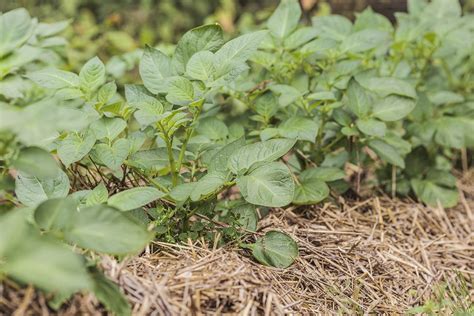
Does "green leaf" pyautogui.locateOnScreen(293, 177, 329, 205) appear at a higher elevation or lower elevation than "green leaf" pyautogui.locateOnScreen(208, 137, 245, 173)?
lower

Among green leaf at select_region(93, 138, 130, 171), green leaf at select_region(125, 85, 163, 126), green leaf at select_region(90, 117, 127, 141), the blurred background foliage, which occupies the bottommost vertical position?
the blurred background foliage

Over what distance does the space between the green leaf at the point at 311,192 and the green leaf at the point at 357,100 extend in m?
0.25

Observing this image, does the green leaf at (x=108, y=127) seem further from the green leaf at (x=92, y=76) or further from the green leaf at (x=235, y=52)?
the green leaf at (x=235, y=52)

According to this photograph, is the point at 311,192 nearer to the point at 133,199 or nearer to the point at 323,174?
the point at 323,174

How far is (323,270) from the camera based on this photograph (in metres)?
1.51

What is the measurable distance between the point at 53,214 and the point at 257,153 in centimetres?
51

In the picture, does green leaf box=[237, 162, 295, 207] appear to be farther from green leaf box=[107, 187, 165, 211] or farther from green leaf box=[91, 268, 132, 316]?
green leaf box=[91, 268, 132, 316]

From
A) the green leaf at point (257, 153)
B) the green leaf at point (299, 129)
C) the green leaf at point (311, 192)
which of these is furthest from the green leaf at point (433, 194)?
the green leaf at point (257, 153)

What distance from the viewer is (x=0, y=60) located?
4.26 ft

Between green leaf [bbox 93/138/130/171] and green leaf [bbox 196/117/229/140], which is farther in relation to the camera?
green leaf [bbox 196/117/229/140]

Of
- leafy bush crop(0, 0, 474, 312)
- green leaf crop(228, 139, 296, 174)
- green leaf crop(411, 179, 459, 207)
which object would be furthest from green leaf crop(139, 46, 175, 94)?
green leaf crop(411, 179, 459, 207)

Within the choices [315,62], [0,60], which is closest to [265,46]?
[315,62]

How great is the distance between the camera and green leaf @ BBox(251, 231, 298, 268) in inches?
54.6

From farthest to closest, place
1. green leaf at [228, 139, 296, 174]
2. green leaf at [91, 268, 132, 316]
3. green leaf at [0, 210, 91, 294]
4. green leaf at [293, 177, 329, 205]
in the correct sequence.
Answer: green leaf at [293, 177, 329, 205]
green leaf at [228, 139, 296, 174]
green leaf at [91, 268, 132, 316]
green leaf at [0, 210, 91, 294]
